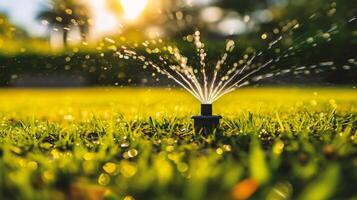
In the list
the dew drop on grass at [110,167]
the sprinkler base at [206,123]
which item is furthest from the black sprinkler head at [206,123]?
the dew drop on grass at [110,167]

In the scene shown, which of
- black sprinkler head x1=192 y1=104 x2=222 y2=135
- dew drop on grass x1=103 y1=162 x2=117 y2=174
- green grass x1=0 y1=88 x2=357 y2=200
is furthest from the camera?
black sprinkler head x1=192 y1=104 x2=222 y2=135

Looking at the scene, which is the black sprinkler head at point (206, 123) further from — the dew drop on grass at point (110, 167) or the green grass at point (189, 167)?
the dew drop on grass at point (110, 167)

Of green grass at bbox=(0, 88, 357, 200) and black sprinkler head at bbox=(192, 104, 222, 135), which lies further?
black sprinkler head at bbox=(192, 104, 222, 135)

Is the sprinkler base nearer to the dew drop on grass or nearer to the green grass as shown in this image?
the green grass

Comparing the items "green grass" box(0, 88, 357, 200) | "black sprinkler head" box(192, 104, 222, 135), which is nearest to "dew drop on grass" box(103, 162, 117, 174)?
"green grass" box(0, 88, 357, 200)

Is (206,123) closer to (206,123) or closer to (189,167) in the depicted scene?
(206,123)

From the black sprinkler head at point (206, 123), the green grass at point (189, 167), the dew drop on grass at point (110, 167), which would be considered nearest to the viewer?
the green grass at point (189, 167)

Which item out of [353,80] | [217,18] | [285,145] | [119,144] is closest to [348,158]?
[285,145]

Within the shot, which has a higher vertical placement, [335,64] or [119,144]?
[335,64]

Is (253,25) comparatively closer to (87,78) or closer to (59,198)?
(87,78)

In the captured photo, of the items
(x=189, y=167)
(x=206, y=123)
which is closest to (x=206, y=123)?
(x=206, y=123)

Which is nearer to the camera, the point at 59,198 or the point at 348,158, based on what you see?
the point at 59,198
